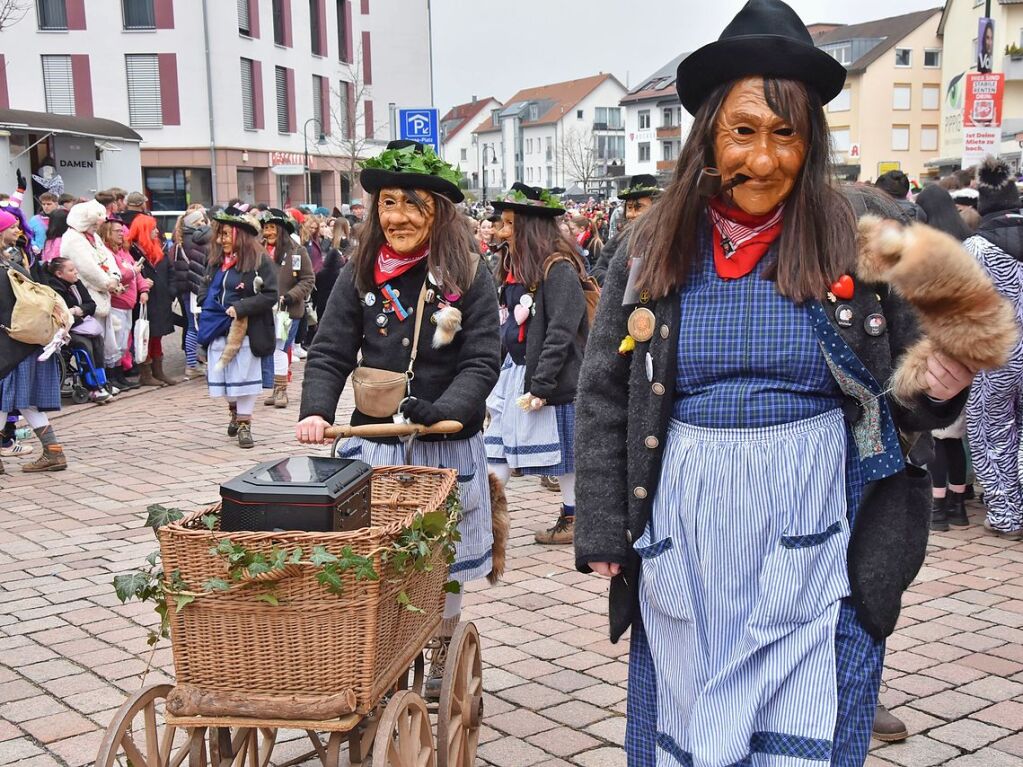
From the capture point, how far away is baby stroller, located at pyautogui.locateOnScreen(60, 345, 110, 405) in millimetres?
12203

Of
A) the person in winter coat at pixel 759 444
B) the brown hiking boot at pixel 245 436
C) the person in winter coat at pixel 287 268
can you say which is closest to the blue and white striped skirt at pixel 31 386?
the brown hiking boot at pixel 245 436

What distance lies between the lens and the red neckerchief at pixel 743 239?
2.77 m

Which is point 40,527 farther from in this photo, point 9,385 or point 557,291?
point 557,291

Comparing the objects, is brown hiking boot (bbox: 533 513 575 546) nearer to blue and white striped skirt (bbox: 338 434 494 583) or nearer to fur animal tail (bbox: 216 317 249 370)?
blue and white striped skirt (bbox: 338 434 494 583)

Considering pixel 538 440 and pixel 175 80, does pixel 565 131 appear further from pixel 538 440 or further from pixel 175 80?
pixel 538 440

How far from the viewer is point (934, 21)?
63.7m

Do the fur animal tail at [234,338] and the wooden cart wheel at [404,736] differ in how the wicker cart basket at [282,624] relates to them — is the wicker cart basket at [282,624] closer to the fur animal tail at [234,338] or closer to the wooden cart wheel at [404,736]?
the wooden cart wheel at [404,736]

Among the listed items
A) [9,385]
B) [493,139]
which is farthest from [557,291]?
[493,139]

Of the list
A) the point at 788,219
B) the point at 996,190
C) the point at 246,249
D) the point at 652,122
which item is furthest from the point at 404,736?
the point at 652,122

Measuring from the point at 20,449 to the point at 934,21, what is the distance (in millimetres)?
64093

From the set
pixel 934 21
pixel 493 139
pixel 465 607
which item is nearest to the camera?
pixel 465 607

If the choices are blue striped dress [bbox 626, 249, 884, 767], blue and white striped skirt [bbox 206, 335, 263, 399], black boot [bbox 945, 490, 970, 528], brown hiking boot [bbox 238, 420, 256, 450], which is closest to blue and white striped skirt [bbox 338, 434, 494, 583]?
blue striped dress [bbox 626, 249, 884, 767]

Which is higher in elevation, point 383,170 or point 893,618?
point 383,170

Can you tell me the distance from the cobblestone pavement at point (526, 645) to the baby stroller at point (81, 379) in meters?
4.08
